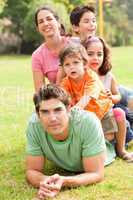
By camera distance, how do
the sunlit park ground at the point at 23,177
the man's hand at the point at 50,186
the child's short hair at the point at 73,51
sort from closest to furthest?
the man's hand at the point at 50,186 → the sunlit park ground at the point at 23,177 → the child's short hair at the point at 73,51

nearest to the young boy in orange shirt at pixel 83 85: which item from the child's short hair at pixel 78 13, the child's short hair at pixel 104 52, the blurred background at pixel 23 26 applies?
the child's short hair at pixel 104 52

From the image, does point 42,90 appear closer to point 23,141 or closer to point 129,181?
point 129,181

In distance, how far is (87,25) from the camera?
20.1ft

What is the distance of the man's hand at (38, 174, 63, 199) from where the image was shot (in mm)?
4605

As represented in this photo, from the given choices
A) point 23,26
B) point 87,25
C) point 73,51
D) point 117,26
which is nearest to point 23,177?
point 73,51

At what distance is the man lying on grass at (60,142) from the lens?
4.64 meters

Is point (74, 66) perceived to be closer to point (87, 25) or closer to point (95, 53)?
point (95, 53)

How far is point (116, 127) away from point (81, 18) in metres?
1.30

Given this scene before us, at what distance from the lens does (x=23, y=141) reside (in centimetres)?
718

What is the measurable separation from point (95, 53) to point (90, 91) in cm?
57

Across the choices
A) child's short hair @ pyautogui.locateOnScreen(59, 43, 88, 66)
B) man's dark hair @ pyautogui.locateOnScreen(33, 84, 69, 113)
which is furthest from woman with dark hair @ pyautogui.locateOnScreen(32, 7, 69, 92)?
man's dark hair @ pyautogui.locateOnScreen(33, 84, 69, 113)

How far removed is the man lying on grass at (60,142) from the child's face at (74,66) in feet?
1.49

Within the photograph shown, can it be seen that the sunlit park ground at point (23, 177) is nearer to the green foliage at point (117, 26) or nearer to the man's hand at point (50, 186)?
the man's hand at point (50, 186)

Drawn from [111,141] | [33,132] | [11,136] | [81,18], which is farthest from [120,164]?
[11,136]
